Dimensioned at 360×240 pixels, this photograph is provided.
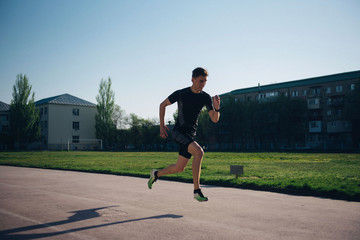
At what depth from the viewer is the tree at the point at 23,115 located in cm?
5706

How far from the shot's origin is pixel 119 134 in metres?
74.2

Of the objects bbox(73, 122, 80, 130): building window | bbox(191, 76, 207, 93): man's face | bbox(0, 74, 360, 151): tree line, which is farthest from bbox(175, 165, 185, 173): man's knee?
bbox(73, 122, 80, 130): building window

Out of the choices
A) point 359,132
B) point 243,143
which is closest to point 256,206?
point 359,132

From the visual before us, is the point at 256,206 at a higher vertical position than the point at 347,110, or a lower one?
Answer: lower

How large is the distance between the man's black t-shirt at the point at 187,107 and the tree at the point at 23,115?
58572 mm

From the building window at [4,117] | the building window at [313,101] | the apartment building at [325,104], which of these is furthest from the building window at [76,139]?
the building window at [313,101]

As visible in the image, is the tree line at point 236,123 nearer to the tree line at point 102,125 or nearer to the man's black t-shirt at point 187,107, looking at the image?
the tree line at point 102,125

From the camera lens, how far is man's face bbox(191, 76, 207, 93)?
554cm

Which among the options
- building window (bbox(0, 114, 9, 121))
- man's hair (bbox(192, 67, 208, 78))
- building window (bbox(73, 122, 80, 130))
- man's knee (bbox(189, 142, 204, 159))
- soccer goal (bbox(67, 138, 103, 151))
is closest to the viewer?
man's knee (bbox(189, 142, 204, 159))

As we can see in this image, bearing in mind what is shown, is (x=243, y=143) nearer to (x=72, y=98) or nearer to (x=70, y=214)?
(x=72, y=98)

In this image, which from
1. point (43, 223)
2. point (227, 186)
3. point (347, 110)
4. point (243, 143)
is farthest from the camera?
point (243, 143)

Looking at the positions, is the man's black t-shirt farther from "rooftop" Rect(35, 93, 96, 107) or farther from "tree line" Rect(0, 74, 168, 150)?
"rooftop" Rect(35, 93, 96, 107)

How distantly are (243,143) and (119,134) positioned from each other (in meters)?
28.5

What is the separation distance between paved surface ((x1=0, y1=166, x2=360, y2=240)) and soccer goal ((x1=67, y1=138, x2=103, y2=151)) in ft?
205
